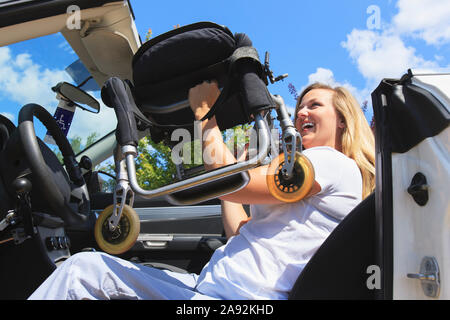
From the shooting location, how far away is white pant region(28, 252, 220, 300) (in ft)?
3.95

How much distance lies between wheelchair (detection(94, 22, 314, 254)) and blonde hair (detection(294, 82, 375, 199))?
18.6 inches

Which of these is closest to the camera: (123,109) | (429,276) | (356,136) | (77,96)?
(429,276)

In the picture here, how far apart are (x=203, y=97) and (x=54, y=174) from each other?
89cm

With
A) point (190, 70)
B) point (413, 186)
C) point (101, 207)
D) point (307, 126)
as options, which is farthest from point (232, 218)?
point (413, 186)

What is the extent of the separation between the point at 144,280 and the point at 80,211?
895 mm

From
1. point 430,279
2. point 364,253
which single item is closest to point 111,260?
point 364,253

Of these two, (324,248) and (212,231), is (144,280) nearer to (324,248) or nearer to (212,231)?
(324,248)

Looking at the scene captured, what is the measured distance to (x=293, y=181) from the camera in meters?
1.27

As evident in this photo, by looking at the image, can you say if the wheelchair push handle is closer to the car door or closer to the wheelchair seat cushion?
the wheelchair seat cushion

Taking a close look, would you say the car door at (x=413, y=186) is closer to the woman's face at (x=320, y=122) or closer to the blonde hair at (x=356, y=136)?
the blonde hair at (x=356, y=136)

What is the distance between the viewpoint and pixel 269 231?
1.43 metres

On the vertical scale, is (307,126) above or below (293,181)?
above

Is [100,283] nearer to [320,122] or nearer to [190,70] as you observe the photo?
[190,70]

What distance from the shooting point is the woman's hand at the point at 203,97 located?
1420 millimetres
